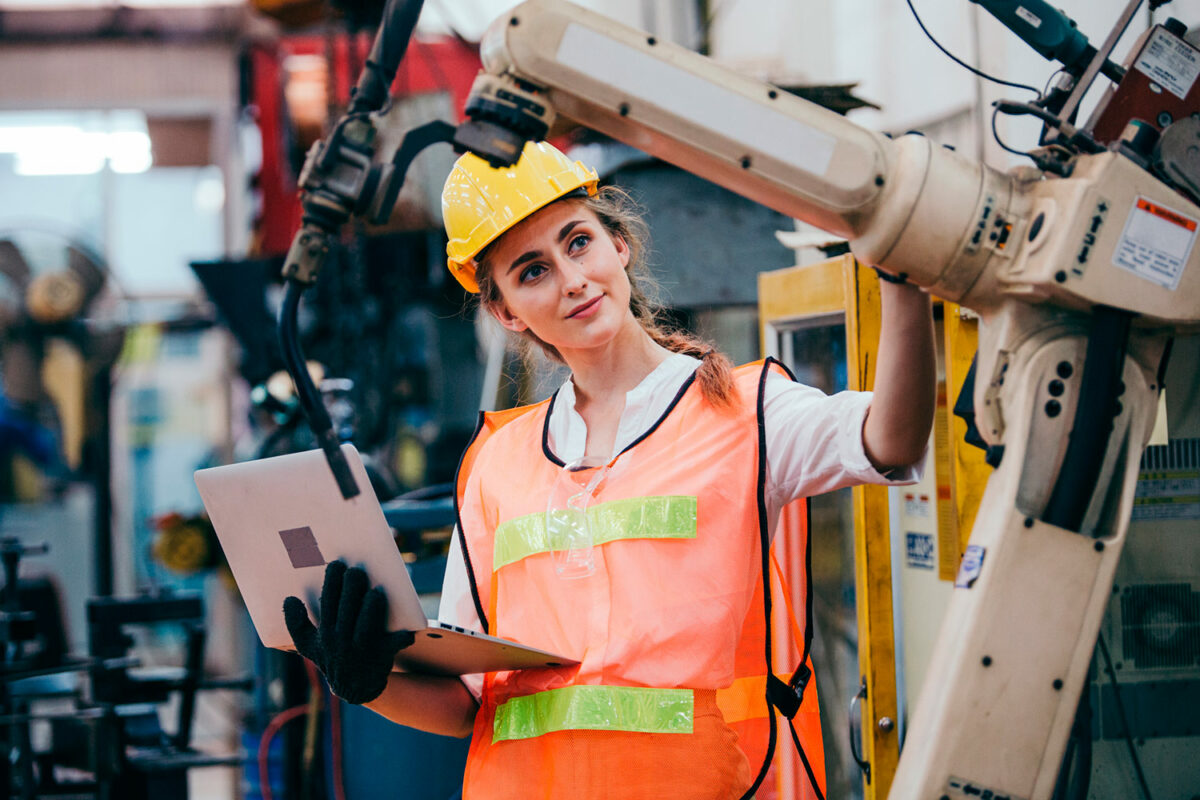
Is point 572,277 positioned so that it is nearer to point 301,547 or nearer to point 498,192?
point 498,192

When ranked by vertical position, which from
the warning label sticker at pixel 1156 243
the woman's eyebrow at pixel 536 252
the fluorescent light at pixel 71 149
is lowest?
the warning label sticker at pixel 1156 243

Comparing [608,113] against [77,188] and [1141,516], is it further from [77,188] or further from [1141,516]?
[77,188]

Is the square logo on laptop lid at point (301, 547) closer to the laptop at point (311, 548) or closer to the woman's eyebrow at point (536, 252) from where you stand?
the laptop at point (311, 548)

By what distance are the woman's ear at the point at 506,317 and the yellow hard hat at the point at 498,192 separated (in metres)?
0.10

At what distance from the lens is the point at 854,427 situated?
124cm

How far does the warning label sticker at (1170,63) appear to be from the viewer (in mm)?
1095

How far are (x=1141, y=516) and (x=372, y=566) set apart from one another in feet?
4.39

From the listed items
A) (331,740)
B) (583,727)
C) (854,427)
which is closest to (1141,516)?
(854,427)

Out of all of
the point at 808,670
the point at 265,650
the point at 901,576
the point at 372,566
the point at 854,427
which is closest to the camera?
the point at 854,427

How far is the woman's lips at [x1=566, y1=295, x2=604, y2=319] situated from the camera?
1.56m

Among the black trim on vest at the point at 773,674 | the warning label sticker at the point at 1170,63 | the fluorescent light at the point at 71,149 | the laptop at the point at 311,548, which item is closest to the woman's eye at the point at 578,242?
the black trim on vest at the point at 773,674

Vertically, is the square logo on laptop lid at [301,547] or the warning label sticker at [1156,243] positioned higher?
the warning label sticker at [1156,243]

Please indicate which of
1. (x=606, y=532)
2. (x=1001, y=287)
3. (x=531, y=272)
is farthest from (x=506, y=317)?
(x=1001, y=287)

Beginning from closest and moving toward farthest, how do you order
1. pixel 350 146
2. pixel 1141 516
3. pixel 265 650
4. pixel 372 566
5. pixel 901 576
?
1. pixel 350 146
2. pixel 372 566
3. pixel 1141 516
4. pixel 901 576
5. pixel 265 650
